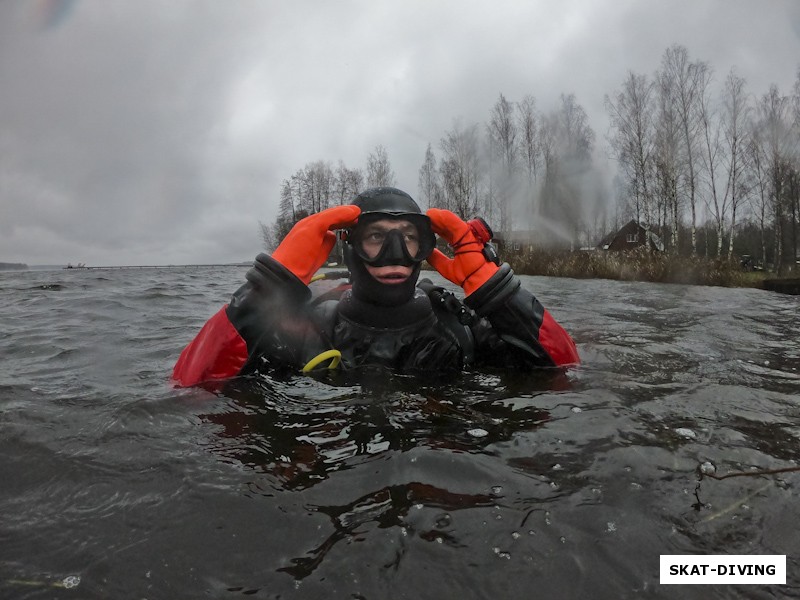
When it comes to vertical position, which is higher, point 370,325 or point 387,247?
point 387,247

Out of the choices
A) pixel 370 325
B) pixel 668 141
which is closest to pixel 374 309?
pixel 370 325

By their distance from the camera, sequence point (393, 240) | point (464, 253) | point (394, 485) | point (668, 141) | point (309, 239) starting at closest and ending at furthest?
point (394, 485)
point (393, 240)
point (309, 239)
point (464, 253)
point (668, 141)

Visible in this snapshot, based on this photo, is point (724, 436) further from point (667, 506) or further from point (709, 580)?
point (709, 580)

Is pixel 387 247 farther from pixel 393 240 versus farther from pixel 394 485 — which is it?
pixel 394 485

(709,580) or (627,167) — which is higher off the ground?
(627,167)

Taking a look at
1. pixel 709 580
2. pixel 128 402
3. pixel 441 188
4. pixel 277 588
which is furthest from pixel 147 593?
pixel 441 188

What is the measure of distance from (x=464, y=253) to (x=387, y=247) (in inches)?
24.1

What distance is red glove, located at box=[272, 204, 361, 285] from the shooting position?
2.98 meters

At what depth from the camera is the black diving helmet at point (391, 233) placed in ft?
9.52

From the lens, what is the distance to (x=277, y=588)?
1.04m

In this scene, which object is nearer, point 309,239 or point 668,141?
point 309,239

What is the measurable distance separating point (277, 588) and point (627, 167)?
95.4ft

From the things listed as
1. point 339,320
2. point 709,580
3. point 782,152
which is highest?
point 782,152

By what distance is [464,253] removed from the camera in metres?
3.17
